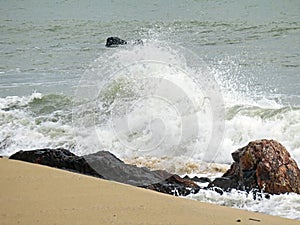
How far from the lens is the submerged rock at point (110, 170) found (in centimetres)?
653

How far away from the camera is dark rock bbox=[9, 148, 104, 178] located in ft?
22.0

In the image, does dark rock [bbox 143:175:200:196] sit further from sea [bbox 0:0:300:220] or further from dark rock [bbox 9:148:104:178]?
dark rock [bbox 9:148:104:178]

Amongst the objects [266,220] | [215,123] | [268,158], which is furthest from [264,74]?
[266,220]

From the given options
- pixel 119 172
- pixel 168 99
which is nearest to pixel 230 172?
pixel 119 172

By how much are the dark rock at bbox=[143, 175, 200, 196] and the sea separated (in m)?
0.16

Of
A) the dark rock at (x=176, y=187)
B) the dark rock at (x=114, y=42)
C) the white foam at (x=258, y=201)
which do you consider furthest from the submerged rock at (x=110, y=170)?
the dark rock at (x=114, y=42)

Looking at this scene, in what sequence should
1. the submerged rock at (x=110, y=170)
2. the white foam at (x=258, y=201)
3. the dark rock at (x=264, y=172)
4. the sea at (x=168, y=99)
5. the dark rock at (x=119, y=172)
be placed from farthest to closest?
the sea at (x=168, y=99), the dark rock at (x=119, y=172), the submerged rock at (x=110, y=170), the dark rock at (x=264, y=172), the white foam at (x=258, y=201)

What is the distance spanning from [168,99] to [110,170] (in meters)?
5.46

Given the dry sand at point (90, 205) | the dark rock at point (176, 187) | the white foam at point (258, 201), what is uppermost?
the dry sand at point (90, 205)

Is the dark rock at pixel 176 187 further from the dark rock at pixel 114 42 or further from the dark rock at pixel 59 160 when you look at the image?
the dark rock at pixel 114 42

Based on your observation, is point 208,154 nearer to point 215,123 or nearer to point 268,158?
point 215,123

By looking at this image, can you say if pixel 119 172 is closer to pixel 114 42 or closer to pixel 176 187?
pixel 176 187

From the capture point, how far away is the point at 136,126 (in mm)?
11102

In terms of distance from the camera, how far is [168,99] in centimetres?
1205
